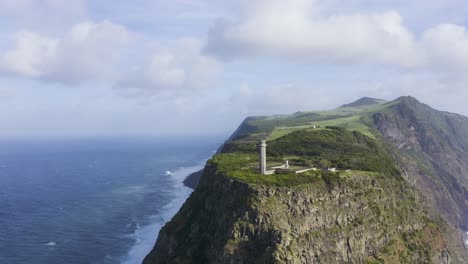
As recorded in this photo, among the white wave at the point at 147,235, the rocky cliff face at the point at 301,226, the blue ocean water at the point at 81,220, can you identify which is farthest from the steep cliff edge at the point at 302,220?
the blue ocean water at the point at 81,220

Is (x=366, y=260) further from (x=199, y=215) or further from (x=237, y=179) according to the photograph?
(x=199, y=215)

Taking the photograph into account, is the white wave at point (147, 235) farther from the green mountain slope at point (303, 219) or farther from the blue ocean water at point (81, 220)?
the green mountain slope at point (303, 219)

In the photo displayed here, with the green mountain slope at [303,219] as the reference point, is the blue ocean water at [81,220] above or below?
below

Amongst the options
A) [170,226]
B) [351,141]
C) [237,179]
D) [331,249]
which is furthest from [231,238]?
[351,141]

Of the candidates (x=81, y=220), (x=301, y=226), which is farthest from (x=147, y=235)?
(x=301, y=226)

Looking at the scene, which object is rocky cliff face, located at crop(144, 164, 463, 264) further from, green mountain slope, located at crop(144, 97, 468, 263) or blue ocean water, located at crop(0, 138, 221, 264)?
blue ocean water, located at crop(0, 138, 221, 264)

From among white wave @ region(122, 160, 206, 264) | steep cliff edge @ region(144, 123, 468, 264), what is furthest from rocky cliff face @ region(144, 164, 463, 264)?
white wave @ region(122, 160, 206, 264)

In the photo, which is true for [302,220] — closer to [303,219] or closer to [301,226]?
[303,219]

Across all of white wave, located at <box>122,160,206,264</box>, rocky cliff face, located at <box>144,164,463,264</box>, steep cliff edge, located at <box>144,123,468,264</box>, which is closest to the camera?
rocky cliff face, located at <box>144,164,463,264</box>
